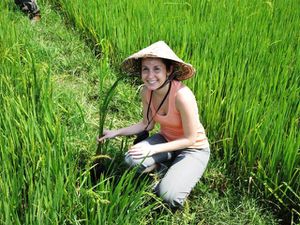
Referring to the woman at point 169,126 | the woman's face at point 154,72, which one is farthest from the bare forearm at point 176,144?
the woman's face at point 154,72

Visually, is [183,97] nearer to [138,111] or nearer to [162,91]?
[162,91]

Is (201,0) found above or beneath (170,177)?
above

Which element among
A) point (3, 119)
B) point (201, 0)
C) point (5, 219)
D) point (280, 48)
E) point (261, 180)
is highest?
point (201, 0)

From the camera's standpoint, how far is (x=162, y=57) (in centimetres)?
160

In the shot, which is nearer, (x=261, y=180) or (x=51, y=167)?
(x=51, y=167)

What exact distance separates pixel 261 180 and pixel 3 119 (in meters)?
1.13

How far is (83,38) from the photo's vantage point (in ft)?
10.9

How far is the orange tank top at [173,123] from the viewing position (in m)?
1.75

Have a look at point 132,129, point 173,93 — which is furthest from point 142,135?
point 173,93

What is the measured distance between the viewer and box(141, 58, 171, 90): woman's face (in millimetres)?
1655

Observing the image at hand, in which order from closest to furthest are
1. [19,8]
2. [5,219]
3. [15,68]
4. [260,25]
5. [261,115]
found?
1. [5,219]
2. [261,115]
3. [15,68]
4. [260,25]
5. [19,8]

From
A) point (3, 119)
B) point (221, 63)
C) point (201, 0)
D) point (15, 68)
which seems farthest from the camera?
Answer: point (201, 0)

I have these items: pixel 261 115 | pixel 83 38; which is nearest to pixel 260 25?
pixel 261 115

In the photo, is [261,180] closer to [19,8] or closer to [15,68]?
[15,68]
